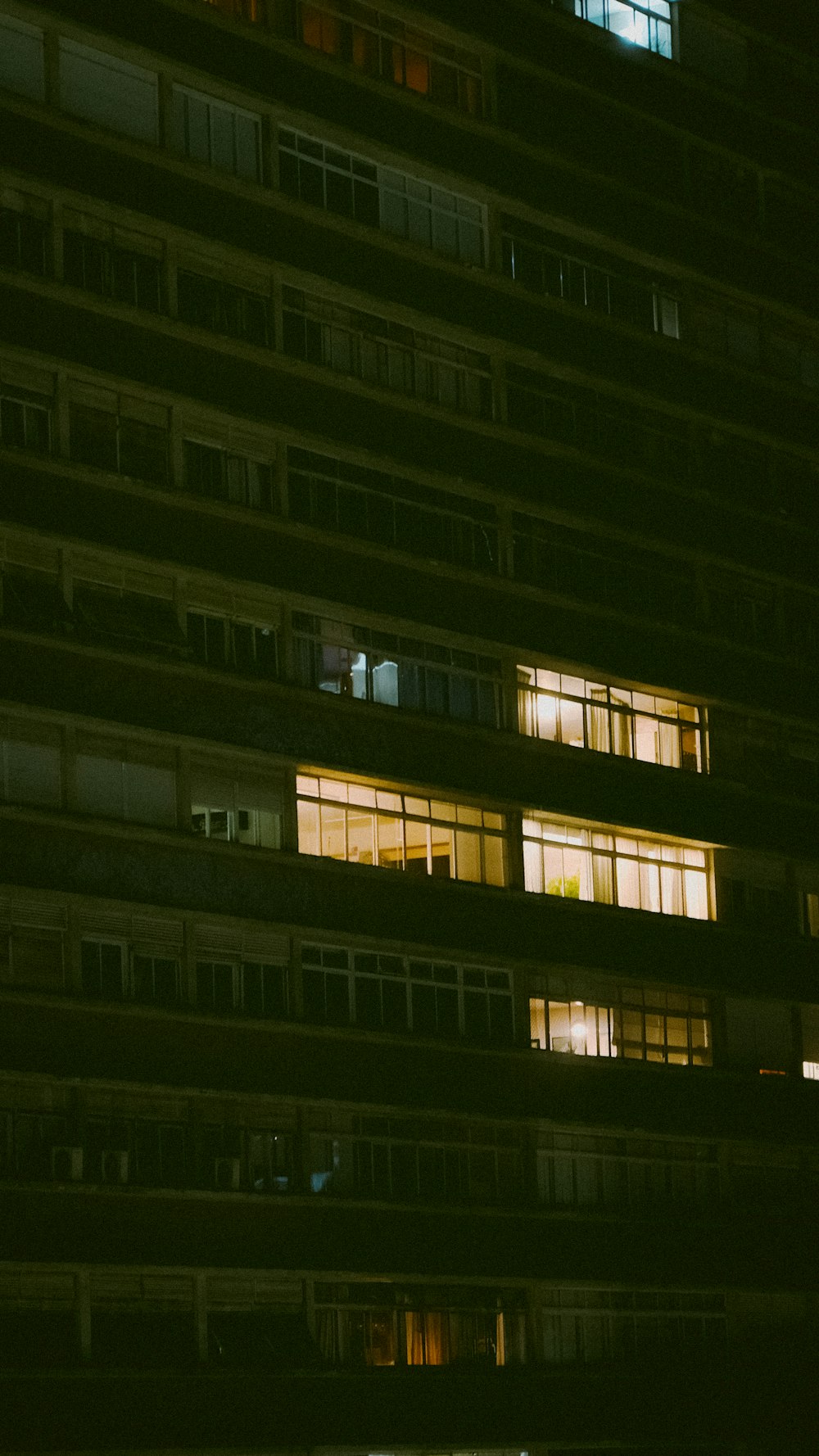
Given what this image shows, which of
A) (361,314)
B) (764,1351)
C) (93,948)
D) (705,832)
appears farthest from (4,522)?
(764,1351)

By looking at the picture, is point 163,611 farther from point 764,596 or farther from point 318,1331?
point 764,596

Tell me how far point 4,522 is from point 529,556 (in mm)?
11189

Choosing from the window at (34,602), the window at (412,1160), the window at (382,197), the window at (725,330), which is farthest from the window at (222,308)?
the window at (412,1160)

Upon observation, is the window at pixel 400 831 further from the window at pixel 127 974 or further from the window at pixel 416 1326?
the window at pixel 416 1326

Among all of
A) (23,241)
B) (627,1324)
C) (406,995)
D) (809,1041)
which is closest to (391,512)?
(23,241)

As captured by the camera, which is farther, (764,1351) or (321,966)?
(764,1351)

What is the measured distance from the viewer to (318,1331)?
35.2 metres

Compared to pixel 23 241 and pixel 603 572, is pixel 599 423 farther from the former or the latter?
pixel 23 241

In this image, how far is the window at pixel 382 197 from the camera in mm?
39344

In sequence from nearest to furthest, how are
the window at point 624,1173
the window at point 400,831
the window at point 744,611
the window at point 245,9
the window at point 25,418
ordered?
the window at point 25,418, the window at point 400,831, the window at point 245,9, the window at point 624,1173, the window at point 744,611

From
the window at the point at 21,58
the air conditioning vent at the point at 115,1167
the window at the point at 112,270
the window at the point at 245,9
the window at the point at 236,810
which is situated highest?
the window at the point at 245,9

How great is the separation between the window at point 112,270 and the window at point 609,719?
9.43 meters

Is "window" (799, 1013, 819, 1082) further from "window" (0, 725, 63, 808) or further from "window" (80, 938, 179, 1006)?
"window" (0, 725, 63, 808)

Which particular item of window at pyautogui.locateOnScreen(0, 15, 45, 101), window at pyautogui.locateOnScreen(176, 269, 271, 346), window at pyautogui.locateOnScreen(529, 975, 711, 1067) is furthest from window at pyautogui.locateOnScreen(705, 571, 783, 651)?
window at pyautogui.locateOnScreen(0, 15, 45, 101)
